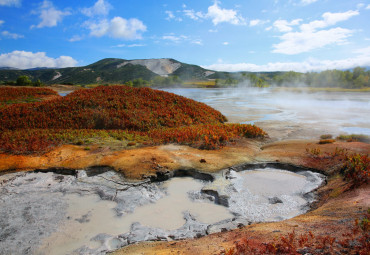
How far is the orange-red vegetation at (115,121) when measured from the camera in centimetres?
1661

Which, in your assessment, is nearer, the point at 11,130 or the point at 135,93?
the point at 11,130

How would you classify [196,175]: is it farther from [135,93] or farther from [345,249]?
[135,93]

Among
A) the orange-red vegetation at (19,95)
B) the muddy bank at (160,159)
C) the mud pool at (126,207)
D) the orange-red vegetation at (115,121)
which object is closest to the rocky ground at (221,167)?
the muddy bank at (160,159)

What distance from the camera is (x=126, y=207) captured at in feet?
28.0

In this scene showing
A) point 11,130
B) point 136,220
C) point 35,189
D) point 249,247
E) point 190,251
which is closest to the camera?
point 249,247

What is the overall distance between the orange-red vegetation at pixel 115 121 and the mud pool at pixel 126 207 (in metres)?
5.13

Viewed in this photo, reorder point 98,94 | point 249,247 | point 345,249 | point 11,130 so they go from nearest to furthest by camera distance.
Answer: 1. point 345,249
2. point 249,247
3. point 11,130
4. point 98,94

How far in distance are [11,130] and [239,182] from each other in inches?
767

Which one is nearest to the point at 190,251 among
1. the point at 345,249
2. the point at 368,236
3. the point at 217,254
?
the point at 217,254

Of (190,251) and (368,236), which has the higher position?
(368,236)

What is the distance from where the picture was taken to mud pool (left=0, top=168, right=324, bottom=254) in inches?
270

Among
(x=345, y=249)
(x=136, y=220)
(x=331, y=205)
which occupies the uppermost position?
(x=345, y=249)

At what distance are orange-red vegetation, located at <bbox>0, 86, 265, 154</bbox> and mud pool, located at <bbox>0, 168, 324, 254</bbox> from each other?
5.13 meters

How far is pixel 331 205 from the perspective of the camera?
317 inches
